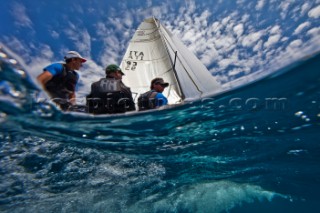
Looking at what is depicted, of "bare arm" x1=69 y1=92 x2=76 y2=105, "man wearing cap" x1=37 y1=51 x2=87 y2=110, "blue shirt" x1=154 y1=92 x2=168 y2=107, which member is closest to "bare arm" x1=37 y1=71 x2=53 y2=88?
"man wearing cap" x1=37 y1=51 x2=87 y2=110

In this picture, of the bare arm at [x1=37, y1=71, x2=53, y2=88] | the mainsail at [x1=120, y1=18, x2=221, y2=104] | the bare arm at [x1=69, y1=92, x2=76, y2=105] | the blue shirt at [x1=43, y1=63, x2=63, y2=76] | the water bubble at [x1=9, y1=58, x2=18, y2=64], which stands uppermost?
the mainsail at [x1=120, y1=18, x2=221, y2=104]

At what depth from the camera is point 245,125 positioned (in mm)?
8508

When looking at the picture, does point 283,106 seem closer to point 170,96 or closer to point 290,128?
point 290,128

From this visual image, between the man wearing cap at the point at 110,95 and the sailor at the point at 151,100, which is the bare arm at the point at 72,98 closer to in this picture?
the man wearing cap at the point at 110,95

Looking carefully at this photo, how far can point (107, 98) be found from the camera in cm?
588

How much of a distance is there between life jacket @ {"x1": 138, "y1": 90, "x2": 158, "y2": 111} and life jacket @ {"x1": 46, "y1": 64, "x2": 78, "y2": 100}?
5.71 ft

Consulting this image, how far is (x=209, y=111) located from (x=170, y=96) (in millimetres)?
5784

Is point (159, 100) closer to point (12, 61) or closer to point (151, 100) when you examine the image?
point (151, 100)

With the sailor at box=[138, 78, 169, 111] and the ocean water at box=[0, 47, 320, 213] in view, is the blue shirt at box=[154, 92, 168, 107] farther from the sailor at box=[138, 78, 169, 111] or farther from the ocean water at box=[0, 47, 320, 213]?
the ocean water at box=[0, 47, 320, 213]

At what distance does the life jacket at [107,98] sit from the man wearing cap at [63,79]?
469mm

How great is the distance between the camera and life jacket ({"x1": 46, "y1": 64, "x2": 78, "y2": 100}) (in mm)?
5492

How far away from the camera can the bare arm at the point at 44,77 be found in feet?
16.8

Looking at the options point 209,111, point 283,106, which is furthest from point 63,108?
point 283,106

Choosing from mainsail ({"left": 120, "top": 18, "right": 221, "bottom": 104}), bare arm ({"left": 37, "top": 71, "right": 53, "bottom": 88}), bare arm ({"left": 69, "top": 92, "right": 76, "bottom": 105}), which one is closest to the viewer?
bare arm ({"left": 37, "top": 71, "right": 53, "bottom": 88})
